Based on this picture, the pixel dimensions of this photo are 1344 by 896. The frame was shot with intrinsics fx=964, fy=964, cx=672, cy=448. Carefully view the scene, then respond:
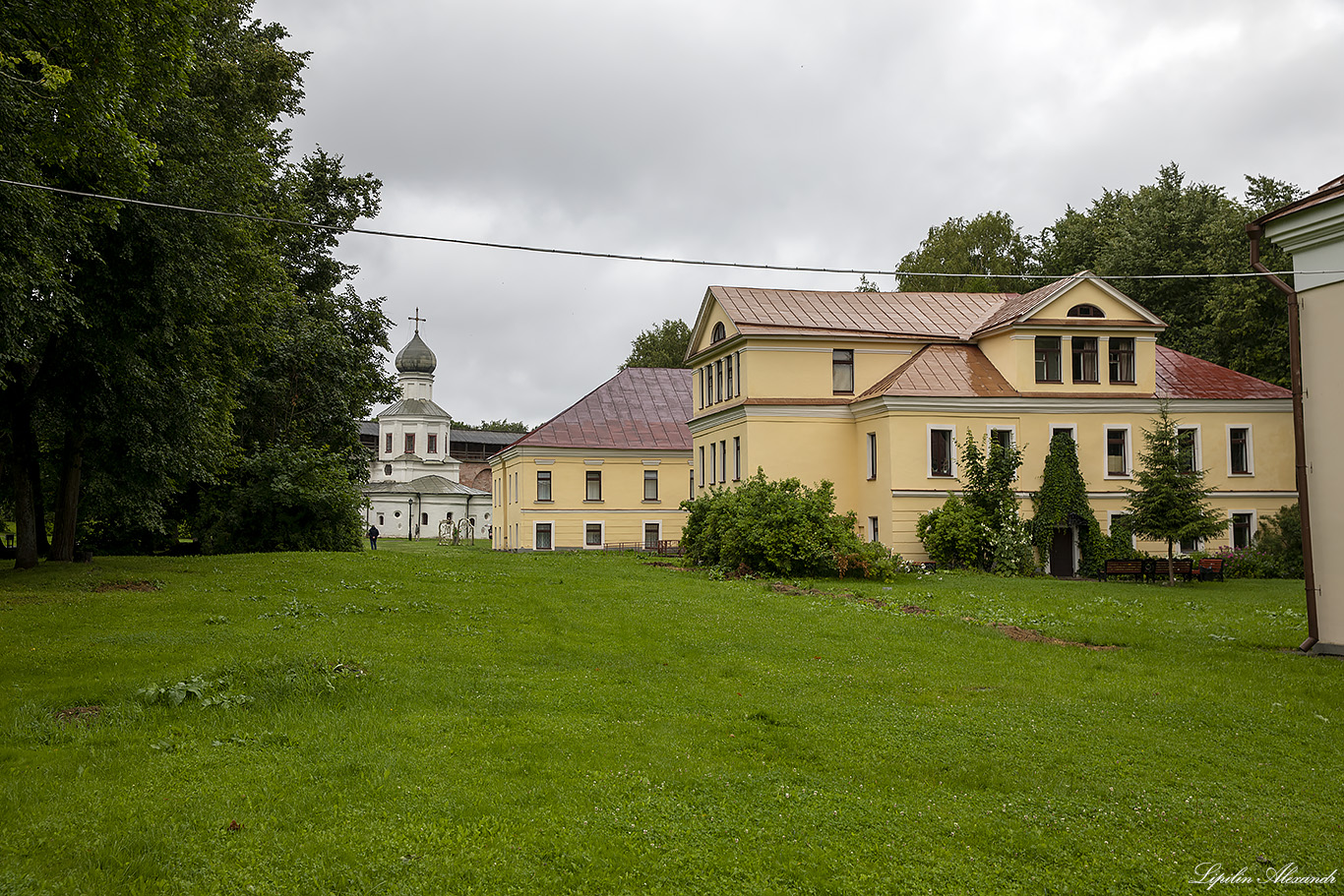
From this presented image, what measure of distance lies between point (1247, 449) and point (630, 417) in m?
27.5

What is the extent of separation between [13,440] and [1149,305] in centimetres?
4462

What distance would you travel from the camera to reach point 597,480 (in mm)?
48062

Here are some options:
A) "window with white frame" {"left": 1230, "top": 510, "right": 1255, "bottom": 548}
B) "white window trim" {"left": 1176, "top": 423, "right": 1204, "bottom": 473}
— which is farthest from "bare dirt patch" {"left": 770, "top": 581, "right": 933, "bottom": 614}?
"window with white frame" {"left": 1230, "top": 510, "right": 1255, "bottom": 548}

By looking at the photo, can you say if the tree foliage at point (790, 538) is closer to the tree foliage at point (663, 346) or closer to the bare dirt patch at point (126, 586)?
the bare dirt patch at point (126, 586)

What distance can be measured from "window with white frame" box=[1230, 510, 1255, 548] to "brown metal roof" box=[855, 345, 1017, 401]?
9490 mm

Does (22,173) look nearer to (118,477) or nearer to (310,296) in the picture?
(118,477)

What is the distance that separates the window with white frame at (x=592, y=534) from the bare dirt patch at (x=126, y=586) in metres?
29.1

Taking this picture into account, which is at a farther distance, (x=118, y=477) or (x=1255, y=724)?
(x=118, y=477)

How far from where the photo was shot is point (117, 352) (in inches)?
714

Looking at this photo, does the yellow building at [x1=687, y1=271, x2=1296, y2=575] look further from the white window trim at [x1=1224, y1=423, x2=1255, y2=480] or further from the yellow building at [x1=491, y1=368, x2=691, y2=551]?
the yellow building at [x1=491, y1=368, x2=691, y2=551]

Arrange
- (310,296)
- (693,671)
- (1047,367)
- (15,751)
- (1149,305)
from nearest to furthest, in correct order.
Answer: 1. (15,751)
2. (693,671)
3. (1047,367)
4. (310,296)
5. (1149,305)

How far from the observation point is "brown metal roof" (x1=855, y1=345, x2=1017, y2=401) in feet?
106

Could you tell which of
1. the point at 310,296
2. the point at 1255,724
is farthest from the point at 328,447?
the point at 1255,724

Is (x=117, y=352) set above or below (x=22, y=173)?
below
